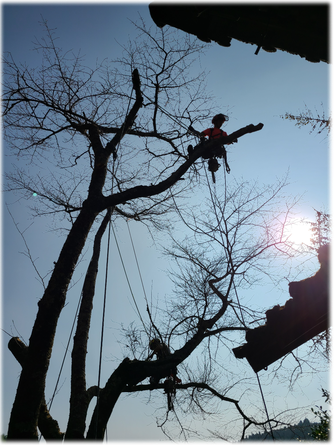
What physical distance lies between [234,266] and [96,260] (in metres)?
2.59

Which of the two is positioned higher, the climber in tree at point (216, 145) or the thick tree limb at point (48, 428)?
the climber in tree at point (216, 145)

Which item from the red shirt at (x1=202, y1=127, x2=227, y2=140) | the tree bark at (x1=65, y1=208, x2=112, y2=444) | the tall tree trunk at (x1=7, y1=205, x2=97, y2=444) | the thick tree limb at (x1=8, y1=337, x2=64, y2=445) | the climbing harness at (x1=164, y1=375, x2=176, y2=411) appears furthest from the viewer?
the red shirt at (x1=202, y1=127, x2=227, y2=140)

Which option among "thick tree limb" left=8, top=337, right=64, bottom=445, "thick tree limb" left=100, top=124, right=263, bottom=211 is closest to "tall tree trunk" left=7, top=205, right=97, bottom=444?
"thick tree limb" left=8, top=337, right=64, bottom=445

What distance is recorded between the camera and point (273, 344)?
2.64 metres

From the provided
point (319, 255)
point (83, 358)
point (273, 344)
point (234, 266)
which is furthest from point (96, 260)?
point (319, 255)

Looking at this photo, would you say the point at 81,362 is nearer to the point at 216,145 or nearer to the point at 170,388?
the point at 170,388

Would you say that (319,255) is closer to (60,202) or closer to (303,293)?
(303,293)

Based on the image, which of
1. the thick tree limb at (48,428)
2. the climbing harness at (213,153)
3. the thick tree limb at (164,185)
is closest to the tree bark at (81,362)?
the thick tree limb at (48,428)

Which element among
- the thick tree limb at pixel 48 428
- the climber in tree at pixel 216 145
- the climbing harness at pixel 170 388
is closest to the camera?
the thick tree limb at pixel 48 428

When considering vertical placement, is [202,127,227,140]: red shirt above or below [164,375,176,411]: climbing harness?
above

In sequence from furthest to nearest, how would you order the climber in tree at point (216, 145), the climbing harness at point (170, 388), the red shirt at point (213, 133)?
the red shirt at point (213, 133), the climber in tree at point (216, 145), the climbing harness at point (170, 388)

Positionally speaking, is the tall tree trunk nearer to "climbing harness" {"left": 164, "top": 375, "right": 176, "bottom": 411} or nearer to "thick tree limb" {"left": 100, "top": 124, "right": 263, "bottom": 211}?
"thick tree limb" {"left": 100, "top": 124, "right": 263, "bottom": 211}

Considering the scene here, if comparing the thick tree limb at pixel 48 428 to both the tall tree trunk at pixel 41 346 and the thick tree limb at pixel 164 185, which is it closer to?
the tall tree trunk at pixel 41 346

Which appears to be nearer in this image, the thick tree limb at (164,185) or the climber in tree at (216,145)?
the thick tree limb at (164,185)
